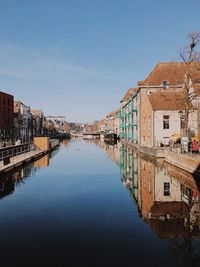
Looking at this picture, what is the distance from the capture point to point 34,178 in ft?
78.0

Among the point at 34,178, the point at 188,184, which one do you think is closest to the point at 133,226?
the point at 188,184

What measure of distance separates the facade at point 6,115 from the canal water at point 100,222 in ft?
185

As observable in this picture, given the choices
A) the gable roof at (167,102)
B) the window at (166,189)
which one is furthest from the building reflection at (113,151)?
the window at (166,189)

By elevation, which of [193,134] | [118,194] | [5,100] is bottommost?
[118,194]

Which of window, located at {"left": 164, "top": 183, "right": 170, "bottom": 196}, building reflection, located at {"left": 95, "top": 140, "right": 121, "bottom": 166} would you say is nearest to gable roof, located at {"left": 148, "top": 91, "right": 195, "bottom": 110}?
building reflection, located at {"left": 95, "top": 140, "right": 121, "bottom": 166}

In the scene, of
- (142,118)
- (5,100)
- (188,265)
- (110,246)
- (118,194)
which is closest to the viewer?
(188,265)

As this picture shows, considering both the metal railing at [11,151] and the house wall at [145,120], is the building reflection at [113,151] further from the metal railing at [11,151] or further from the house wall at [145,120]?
the metal railing at [11,151]

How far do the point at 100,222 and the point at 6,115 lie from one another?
238ft

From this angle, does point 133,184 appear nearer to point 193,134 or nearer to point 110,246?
point 110,246

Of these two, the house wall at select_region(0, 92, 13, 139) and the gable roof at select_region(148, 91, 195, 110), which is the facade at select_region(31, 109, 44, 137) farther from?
the gable roof at select_region(148, 91, 195, 110)

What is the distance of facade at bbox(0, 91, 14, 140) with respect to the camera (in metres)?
75.2

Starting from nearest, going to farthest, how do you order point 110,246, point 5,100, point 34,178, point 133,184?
1. point 110,246
2. point 133,184
3. point 34,178
4. point 5,100

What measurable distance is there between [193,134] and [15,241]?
1442 inches

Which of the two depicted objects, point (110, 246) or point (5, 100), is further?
point (5, 100)
